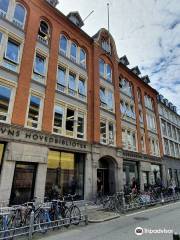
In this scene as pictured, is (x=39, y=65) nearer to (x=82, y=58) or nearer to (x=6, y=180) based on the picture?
(x=82, y=58)

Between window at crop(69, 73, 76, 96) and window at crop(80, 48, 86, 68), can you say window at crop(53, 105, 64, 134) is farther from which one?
window at crop(80, 48, 86, 68)

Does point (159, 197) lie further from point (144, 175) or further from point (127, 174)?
point (144, 175)

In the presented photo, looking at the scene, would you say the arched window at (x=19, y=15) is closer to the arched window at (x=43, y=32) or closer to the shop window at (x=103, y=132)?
the arched window at (x=43, y=32)

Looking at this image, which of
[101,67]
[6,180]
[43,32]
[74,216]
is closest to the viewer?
[74,216]

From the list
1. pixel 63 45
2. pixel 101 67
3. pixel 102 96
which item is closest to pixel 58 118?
pixel 102 96

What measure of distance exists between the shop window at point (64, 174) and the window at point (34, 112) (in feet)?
7.86

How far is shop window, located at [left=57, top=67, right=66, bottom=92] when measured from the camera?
16.2m

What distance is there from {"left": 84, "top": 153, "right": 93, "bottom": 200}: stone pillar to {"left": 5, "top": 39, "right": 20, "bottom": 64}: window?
357 inches

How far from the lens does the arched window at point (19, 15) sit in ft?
48.1

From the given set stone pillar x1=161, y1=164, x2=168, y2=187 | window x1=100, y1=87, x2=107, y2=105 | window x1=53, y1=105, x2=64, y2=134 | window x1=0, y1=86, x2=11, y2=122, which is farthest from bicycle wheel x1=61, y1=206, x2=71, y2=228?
stone pillar x1=161, y1=164, x2=168, y2=187

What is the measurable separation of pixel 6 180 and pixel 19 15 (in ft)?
39.1

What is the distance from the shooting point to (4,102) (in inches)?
484

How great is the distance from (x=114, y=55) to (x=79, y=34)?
572 centimetres

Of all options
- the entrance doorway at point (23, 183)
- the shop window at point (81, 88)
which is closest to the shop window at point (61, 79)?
the shop window at point (81, 88)
